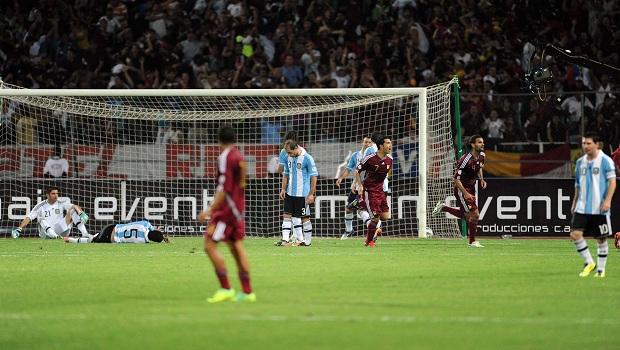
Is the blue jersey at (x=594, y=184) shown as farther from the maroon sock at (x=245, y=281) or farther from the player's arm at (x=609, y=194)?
the maroon sock at (x=245, y=281)

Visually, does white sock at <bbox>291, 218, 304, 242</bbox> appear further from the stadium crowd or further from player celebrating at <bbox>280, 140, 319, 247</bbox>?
the stadium crowd

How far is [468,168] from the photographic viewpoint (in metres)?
21.0

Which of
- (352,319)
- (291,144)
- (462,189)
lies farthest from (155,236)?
(352,319)

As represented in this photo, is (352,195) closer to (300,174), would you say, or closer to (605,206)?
(300,174)

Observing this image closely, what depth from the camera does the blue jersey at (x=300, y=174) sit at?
2142 cm

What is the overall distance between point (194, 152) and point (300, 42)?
606 cm

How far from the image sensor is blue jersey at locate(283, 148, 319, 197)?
21.4 m

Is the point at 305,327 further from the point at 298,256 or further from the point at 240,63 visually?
the point at 240,63

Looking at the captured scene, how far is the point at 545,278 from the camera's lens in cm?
1410

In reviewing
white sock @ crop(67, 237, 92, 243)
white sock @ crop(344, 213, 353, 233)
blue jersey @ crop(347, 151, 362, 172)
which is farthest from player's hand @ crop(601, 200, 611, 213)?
white sock @ crop(67, 237, 92, 243)

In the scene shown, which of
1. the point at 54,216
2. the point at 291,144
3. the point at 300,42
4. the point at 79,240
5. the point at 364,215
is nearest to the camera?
the point at 291,144

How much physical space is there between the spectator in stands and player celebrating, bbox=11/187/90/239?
0.63 meters

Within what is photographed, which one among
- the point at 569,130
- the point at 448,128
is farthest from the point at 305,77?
the point at 569,130

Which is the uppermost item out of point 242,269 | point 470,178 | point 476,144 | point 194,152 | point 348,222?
point 194,152
